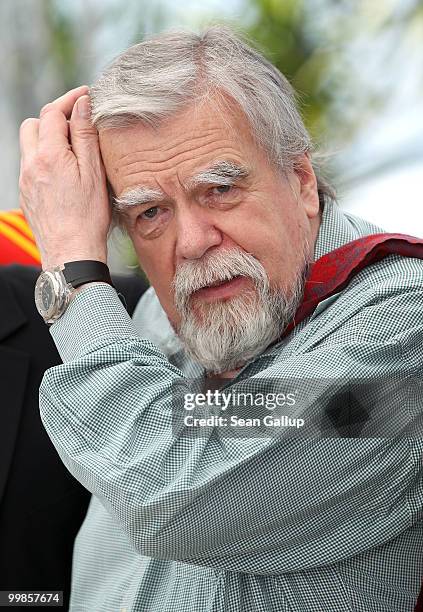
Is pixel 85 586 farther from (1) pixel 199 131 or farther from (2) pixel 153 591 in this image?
(1) pixel 199 131

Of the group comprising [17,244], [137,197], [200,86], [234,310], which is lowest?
[17,244]

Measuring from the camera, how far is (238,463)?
197 cm

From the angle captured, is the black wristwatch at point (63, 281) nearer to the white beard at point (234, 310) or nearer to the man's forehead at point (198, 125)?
the white beard at point (234, 310)

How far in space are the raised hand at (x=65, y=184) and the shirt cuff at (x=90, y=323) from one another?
0.14 m

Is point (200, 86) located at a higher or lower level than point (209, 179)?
higher

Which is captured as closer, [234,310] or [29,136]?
[234,310]

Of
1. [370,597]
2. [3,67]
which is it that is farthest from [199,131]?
[3,67]

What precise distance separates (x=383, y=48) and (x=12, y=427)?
578 centimetres

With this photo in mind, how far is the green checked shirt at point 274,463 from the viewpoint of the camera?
1.99m

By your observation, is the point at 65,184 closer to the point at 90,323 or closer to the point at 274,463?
the point at 90,323

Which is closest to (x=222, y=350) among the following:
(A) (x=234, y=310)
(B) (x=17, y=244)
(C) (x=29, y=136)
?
(A) (x=234, y=310)

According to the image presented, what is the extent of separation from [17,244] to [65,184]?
93 centimetres

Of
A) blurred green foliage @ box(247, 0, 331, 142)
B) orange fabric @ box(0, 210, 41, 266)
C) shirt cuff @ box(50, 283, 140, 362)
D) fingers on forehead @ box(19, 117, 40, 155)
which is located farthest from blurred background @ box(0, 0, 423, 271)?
shirt cuff @ box(50, 283, 140, 362)

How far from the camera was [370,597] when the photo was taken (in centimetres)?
214
